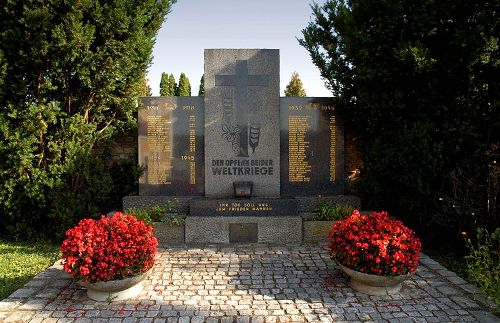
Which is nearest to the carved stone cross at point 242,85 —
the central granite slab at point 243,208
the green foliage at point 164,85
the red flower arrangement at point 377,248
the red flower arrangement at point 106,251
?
the central granite slab at point 243,208

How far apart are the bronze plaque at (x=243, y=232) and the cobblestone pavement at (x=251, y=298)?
1.27 meters

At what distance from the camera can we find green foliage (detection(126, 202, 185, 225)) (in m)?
7.63

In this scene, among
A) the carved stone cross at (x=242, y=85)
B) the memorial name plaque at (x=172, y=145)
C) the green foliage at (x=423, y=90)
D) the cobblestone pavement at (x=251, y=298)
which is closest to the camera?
the cobblestone pavement at (x=251, y=298)

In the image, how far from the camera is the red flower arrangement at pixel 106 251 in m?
4.87

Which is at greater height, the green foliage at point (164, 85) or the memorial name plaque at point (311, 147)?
the green foliage at point (164, 85)

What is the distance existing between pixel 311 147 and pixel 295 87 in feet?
86.7

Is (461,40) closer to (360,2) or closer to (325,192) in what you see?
(360,2)

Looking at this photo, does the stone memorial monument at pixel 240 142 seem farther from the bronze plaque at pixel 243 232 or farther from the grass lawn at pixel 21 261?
the grass lawn at pixel 21 261

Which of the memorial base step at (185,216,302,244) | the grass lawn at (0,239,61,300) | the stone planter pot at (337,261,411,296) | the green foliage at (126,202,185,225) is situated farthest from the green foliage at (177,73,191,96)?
the stone planter pot at (337,261,411,296)

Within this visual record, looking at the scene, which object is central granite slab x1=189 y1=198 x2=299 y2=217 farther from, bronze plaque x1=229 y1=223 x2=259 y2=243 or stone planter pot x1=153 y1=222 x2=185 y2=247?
stone planter pot x1=153 y1=222 x2=185 y2=247

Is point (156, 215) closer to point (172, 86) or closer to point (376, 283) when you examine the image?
point (376, 283)

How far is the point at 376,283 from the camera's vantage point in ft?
16.9

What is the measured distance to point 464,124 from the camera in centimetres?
679

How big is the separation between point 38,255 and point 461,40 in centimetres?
889
